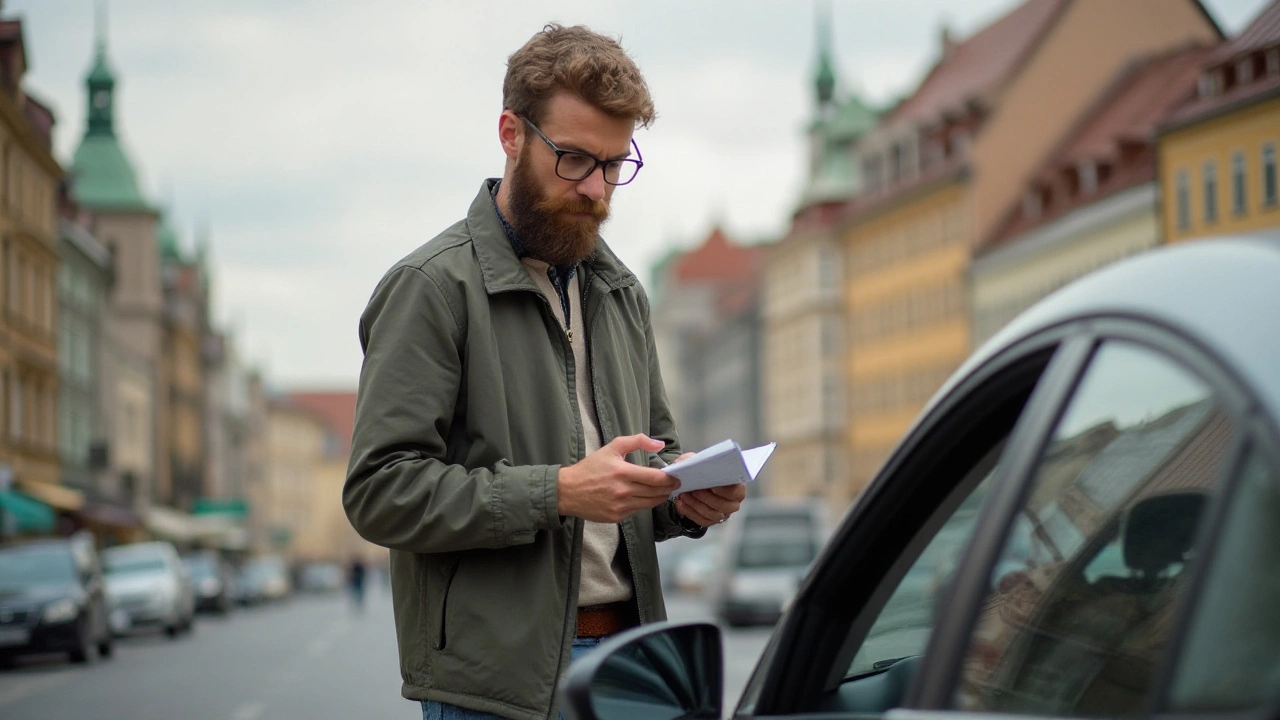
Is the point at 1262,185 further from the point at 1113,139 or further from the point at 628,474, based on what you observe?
the point at 628,474

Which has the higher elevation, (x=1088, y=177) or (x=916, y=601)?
(x=1088, y=177)

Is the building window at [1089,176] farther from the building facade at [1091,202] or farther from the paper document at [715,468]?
the paper document at [715,468]

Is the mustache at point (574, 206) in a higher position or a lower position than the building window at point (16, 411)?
lower

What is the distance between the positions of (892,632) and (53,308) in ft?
216

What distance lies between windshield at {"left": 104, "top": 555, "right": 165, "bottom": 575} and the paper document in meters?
34.5

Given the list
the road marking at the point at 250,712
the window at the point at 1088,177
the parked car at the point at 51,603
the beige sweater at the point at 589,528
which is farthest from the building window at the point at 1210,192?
the beige sweater at the point at 589,528

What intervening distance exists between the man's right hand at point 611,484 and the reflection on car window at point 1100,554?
683mm

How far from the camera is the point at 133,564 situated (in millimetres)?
37344

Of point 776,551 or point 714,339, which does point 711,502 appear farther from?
point 714,339

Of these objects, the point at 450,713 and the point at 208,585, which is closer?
the point at 450,713

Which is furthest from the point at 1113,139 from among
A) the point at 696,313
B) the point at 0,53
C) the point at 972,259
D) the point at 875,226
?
the point at 696,313

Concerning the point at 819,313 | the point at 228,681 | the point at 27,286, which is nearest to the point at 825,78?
the point at 819,313

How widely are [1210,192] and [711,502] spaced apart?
4537cm

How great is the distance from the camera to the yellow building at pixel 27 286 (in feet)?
186
